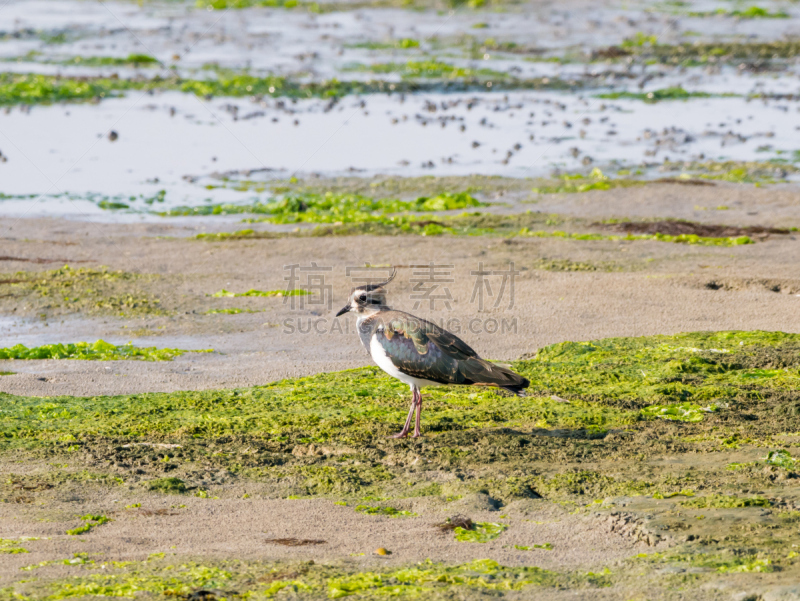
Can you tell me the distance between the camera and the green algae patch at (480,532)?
15.9 feet

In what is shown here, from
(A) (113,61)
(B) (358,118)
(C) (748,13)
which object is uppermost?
(C) (748,13)

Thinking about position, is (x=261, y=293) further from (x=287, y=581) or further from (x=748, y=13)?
(x=748, y=13)

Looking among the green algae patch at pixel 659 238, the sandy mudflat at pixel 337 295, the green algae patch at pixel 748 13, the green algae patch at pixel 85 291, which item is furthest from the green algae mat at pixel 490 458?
the green algae patch at pixel 748 13

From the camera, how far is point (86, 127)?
68.7 feet

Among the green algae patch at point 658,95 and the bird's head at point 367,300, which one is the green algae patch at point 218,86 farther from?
the bird's head at point 367,300

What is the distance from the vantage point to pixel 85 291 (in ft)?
35.6

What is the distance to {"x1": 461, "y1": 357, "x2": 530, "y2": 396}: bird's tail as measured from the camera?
21.5ft

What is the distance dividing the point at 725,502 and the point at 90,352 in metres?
6.00

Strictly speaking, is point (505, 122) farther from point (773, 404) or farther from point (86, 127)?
point (773, 404)

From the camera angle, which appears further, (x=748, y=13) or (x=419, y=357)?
(x=748, y=13)

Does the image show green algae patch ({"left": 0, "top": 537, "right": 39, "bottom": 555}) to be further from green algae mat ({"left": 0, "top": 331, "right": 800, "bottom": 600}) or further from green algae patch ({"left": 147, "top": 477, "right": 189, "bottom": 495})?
green algae patch ({"left": 147, "top": 477, "right": 189, "bottom": 495})

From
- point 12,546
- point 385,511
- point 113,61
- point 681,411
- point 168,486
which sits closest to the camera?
point 12,546

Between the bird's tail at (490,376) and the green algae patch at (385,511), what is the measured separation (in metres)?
1.47

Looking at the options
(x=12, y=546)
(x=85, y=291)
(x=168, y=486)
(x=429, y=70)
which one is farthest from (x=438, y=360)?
(x=429, y=70)
